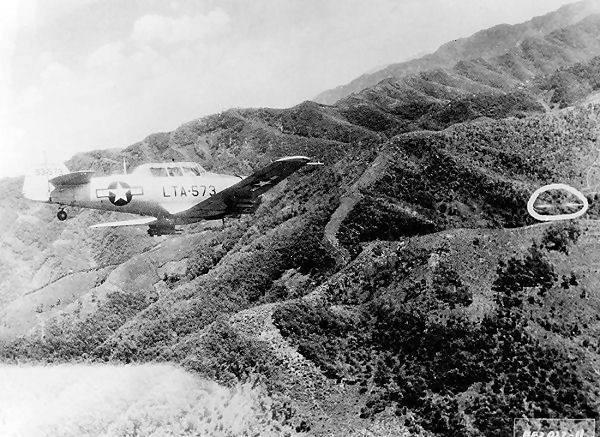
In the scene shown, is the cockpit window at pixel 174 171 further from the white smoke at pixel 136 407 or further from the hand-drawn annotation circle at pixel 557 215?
the hand-drawn annotation circle at pixel 557 215

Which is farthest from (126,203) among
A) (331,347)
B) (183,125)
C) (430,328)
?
(183,125)

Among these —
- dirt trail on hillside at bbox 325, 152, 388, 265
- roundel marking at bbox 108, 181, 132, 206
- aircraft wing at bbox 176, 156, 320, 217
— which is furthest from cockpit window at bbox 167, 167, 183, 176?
dirt trail on hillside at bbox 325, 152, 388, 265

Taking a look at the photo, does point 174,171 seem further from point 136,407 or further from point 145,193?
point 136,407

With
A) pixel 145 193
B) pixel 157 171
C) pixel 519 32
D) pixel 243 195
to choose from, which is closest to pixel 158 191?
pixel 145 193

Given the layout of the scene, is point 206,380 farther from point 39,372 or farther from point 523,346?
point 523,346

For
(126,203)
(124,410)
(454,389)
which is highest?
(126,203)

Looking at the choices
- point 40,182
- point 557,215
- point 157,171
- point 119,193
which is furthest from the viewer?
point 557,215

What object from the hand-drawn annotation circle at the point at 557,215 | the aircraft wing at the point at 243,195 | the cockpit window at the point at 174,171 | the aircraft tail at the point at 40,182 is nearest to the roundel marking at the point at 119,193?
the cockpit window at the point at 174,171
